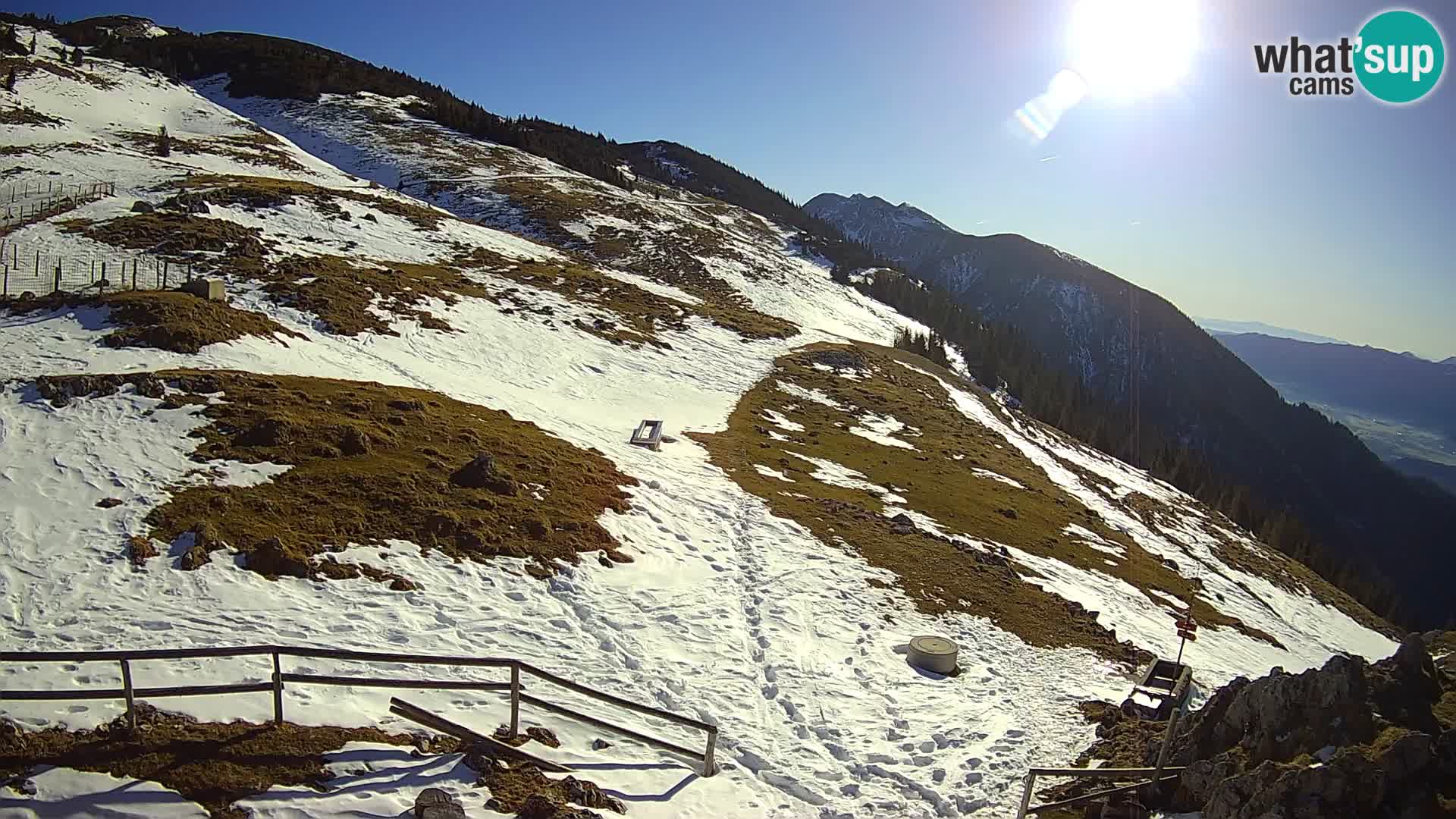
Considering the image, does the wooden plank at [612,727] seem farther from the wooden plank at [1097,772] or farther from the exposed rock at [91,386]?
the exposed rock at [91,386]

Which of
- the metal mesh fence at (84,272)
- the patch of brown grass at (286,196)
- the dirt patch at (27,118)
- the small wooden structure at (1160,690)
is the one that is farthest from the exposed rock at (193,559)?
the dirt patch at (27,118)

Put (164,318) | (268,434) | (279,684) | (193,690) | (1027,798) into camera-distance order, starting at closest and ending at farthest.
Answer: (193,690)
(279,684)
(1027,798)
(268,434)
(164,318)

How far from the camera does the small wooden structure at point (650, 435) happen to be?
1177 inches

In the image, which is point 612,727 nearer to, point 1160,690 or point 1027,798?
point 1027,798

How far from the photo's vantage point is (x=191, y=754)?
8.86m

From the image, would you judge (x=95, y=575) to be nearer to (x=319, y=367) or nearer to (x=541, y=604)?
(x=541, y=604)

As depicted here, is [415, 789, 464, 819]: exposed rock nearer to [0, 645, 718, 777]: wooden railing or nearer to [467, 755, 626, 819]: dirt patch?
[467, 755, 626, 819]: dirt patch

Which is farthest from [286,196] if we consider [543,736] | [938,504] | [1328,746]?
[1328,746]

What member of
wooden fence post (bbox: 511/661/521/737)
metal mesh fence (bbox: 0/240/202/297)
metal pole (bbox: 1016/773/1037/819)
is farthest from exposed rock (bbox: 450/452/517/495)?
metal mesh fence (bbox: 0/240/202/297)

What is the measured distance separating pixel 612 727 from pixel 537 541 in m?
8.25

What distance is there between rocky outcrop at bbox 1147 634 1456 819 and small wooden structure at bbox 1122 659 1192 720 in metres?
4.24

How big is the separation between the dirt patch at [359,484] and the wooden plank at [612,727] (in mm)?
6190

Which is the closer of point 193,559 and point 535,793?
point 535,793

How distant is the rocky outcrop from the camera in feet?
26.1
